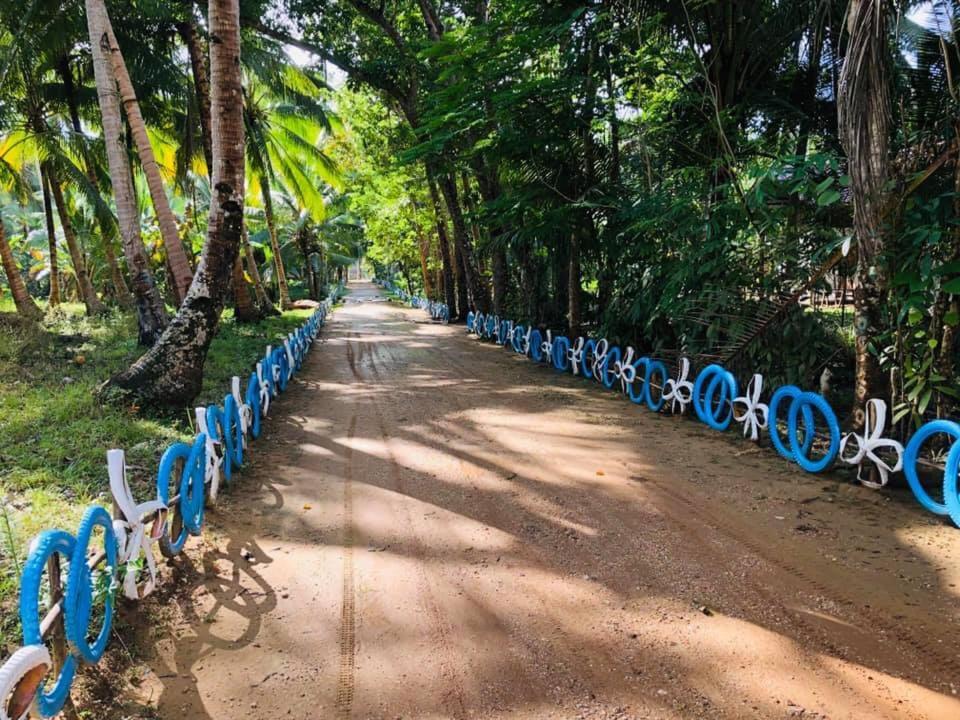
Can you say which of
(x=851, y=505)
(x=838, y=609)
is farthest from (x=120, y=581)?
(x=851, y=505)

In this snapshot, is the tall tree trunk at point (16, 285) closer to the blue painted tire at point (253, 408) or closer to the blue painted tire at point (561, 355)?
the blue painted tire at point (253, 408)

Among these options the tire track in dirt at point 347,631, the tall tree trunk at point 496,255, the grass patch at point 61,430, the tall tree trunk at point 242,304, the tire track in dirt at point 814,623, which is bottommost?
the tire track in dirt at point 347,631

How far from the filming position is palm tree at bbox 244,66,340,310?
57.4 feet

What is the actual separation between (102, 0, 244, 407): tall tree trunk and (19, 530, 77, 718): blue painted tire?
15.1 ft

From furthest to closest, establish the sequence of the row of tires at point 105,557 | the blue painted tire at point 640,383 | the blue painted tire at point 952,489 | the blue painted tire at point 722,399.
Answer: the blue painted tire at point 640,383, the blue painted tire at point 722,399, the blue painted tire at point 952,489, the row of tires at point 105,557

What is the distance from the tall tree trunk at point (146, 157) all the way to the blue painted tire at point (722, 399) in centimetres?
688

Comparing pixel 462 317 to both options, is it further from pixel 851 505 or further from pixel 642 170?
pixel 851 505

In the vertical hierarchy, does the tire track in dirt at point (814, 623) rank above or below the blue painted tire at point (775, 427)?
below

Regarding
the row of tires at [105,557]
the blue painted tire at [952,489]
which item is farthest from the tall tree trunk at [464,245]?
the blue painted tire at [952,489]

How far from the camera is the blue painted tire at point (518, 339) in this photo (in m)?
14.0

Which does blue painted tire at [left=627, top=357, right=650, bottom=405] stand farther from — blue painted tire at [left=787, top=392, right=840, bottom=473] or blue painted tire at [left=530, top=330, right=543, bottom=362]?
blue painted tire at [left=530, top=330, right=543, bottom=362]

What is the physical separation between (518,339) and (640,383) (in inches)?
229

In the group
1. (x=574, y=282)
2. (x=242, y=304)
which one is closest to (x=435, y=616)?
(x=574, y=282)

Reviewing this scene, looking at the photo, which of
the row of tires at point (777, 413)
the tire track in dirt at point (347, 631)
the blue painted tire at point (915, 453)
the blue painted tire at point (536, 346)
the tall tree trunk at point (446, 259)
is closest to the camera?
the tire track in dirt at point (347, 631)
